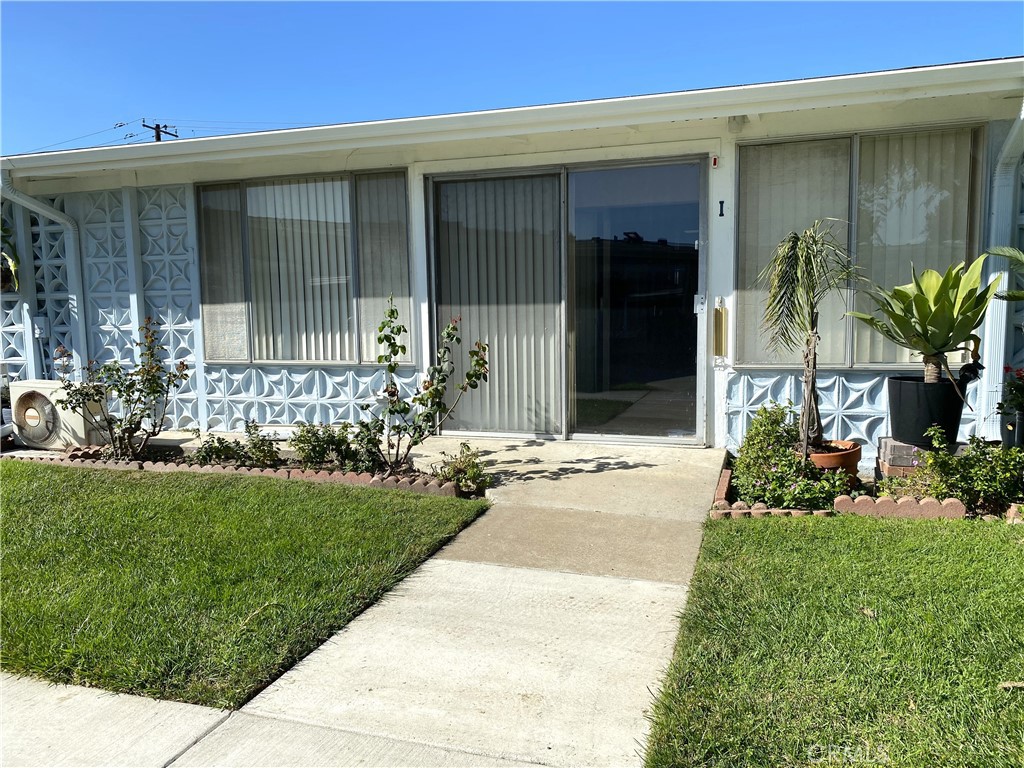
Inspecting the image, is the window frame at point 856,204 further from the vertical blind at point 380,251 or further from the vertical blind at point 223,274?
the vertical blind at point 223,274

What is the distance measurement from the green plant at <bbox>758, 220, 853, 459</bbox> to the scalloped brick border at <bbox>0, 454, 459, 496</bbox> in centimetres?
275

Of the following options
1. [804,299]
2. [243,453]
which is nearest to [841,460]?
[804,299]

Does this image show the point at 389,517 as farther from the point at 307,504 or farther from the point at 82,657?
the point at 82,657

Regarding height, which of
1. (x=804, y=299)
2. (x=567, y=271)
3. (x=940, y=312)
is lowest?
(x=940, y=312)

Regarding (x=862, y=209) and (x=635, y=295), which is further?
(x=635, y=295)

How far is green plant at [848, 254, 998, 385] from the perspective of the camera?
16.5ft

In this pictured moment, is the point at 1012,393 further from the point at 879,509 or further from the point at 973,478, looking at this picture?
the point at 879,509

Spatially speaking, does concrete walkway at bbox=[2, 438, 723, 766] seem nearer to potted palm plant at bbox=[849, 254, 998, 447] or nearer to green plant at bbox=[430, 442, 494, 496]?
green plant at bbox=[430, 442, 494, 496]

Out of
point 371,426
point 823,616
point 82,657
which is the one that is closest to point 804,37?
point 371,426

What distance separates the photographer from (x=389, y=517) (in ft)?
16.1

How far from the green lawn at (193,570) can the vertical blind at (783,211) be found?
3.08 meters

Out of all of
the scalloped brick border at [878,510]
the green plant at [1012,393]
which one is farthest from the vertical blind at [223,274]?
the green plant at [1012,393]

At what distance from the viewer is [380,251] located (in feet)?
25.2

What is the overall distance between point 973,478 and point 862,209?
2541 mm
